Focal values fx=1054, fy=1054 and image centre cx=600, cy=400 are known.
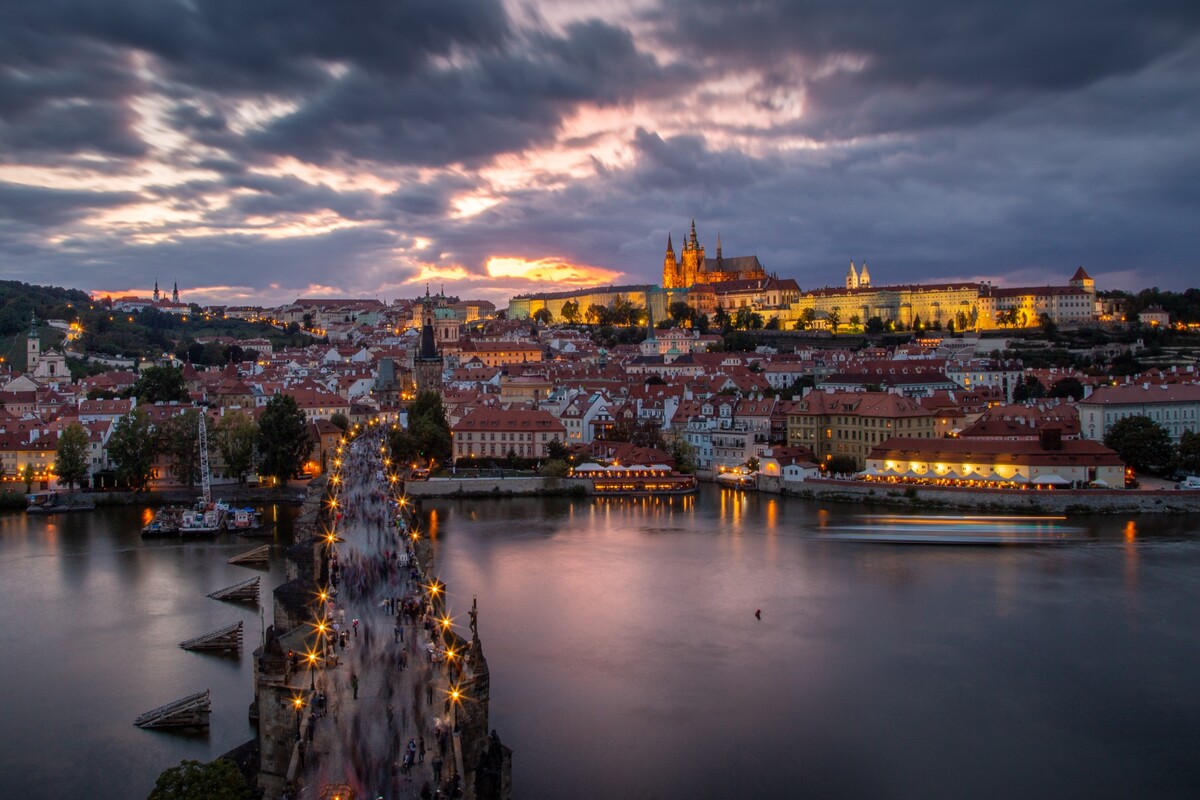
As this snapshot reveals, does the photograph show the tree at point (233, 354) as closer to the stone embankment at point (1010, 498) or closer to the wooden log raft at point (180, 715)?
the stone embankment at point (1010, 498)

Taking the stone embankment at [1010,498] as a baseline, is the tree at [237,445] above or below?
above

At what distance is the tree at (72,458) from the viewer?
19.8 metres

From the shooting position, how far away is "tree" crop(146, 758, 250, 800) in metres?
5.12

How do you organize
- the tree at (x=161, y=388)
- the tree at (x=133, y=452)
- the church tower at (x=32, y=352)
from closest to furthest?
the tree at (x=133, y=452) → the tree at (x=161, y=388) → the church tower at (x=32, y=352)

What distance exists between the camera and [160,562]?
14195 millimetres

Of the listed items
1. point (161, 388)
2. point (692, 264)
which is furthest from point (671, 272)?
point (161, 388)

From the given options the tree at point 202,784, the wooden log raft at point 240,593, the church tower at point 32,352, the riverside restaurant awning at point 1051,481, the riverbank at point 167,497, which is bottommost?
the wooden log raft at point 240,593

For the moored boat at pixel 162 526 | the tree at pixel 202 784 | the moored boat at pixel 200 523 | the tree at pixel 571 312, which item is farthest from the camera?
the tree at pixel 571 312

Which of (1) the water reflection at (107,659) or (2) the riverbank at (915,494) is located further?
(2) the riverbank at (915,494)

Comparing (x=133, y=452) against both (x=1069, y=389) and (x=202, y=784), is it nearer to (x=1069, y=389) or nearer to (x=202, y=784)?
(x=202, y=784)

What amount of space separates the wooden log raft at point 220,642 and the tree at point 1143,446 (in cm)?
1635

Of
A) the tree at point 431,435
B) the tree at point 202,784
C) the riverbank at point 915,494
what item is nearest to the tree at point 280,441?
the riverbank at point 915,494

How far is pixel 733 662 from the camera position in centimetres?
943

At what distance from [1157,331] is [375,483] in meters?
33.9
